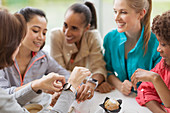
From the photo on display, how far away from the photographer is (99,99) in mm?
1148

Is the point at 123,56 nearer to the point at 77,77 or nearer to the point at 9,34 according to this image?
the point at 77,77

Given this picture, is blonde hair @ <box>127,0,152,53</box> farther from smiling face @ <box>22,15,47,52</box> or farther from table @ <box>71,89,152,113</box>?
smiling face @ <box>22,15,47,52</box>

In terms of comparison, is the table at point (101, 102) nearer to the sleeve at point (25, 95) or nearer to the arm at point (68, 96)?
the arm at point (68, 96)

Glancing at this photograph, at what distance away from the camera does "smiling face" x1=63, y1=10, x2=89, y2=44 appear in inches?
54.8

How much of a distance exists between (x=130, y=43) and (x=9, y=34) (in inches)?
34.4

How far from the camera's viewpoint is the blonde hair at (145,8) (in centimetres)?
114

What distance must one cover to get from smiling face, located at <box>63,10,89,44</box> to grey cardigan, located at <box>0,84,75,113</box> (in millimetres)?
586

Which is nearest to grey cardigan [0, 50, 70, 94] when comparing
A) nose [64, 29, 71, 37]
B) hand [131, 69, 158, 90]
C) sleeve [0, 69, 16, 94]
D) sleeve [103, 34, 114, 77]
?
sleeve [0, 69, 16, 94]

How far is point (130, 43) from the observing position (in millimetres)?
1313

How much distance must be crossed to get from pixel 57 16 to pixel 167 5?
6.00 feet

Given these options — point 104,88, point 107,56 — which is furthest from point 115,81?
point 107,56

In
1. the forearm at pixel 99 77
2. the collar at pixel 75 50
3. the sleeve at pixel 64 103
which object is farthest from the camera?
the collar at pixel 75 50

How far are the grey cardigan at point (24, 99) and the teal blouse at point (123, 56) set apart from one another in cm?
53

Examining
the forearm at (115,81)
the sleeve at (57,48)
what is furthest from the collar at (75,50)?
the forearm at (115,81)
